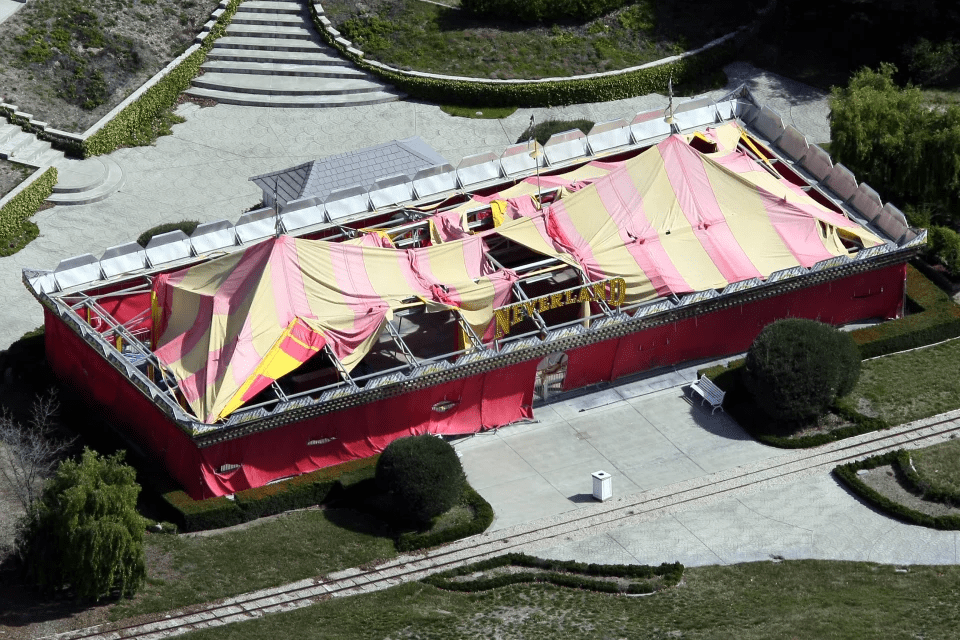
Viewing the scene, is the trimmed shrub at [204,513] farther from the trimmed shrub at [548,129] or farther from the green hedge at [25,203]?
the trimmed shrub at [548,129]

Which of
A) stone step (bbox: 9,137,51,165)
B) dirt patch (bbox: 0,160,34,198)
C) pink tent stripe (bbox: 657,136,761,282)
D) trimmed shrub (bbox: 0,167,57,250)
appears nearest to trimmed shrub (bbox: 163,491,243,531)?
trimmed shrub (bbox: 0,167,57,250)

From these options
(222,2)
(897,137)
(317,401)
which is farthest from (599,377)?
(222,2)

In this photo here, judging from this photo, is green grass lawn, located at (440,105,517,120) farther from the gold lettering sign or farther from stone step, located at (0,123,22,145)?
stone step, located at (0,123,22,145)

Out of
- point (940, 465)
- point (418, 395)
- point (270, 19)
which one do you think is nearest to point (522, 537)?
point (418, 395)

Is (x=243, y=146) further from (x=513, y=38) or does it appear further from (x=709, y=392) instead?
(x=709, y=392)

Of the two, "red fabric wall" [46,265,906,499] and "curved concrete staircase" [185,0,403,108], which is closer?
"red fabric wall" [46,265,906,499]
